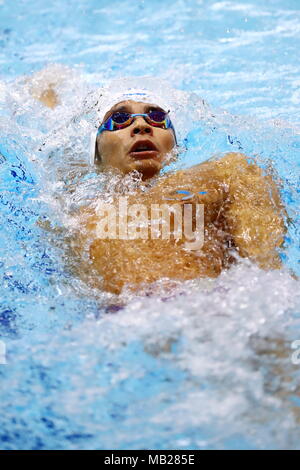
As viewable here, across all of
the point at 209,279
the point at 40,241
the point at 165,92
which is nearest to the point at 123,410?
the point at 209,279

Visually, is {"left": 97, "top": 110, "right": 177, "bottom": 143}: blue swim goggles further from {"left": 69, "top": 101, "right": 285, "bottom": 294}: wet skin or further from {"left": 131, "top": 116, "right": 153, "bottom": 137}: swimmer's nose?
{"left": 69, "top": 101, "right": 285, "bottom": 294}: wet skin

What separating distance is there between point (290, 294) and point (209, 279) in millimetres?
365

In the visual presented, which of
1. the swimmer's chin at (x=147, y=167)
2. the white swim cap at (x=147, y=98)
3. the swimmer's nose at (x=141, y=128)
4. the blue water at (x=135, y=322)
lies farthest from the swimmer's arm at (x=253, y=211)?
the white swim cap at (x=147, y=98)

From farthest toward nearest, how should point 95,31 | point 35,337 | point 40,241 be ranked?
point 95,31, point 40,241, point 35,337

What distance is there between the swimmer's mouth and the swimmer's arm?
41cm

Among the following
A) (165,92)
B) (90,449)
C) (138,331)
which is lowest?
(90,449)

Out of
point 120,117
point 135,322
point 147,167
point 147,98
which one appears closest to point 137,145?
point 147,167

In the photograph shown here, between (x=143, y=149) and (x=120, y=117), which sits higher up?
(x=120, y=117)

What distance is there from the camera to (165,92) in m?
4.41

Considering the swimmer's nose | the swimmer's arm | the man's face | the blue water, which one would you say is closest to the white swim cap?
the blue water

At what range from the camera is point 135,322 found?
6.90 ft

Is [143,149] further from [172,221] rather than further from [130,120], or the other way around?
[172,221]

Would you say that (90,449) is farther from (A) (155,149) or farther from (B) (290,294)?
(A) (155,149)

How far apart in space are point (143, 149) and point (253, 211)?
85 cm
